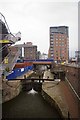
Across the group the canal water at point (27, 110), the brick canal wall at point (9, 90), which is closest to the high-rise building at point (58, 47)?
the brick canal wall at point (9, 90)

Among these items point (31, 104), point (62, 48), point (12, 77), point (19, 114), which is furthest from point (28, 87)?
point (62, 48)

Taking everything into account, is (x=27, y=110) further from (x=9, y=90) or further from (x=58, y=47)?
(x=58, y=47)

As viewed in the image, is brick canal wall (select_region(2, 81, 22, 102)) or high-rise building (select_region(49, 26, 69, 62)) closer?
brick canal wall (select_region(2, 81, 22, 102))

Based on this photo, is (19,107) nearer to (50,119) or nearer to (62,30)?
(50,119)

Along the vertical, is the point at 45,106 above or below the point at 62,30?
below

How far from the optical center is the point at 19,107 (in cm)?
1764

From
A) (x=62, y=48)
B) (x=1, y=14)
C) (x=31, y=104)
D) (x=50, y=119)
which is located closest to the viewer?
(x=50, y=119)

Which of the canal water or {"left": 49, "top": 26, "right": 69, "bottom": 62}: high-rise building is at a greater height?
{"left": 49, "top": 26, "right": 69, "bottom": 62}: high-rise building

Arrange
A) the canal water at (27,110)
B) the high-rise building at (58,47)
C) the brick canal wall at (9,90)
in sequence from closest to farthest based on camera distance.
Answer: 1. the canal water at (27,110)
2. the brick canal wall at (9,90)
3. the high-rise building at (58,47)

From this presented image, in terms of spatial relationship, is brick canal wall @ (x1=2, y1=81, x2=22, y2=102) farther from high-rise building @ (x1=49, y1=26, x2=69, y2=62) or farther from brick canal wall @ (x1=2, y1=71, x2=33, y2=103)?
high-rise building @ (x1=49, y1=26, x2=69, y2=62)

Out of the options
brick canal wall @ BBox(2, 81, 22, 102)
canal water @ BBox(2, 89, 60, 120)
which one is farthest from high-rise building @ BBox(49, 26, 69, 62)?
canal water @ BBox(2, 89, 60, 120)

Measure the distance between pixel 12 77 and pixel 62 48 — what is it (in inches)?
2559

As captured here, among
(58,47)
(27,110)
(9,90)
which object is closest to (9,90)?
(9,90)

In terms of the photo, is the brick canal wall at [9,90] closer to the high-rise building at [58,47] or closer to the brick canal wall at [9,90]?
the brick canal wall at [9,90]
